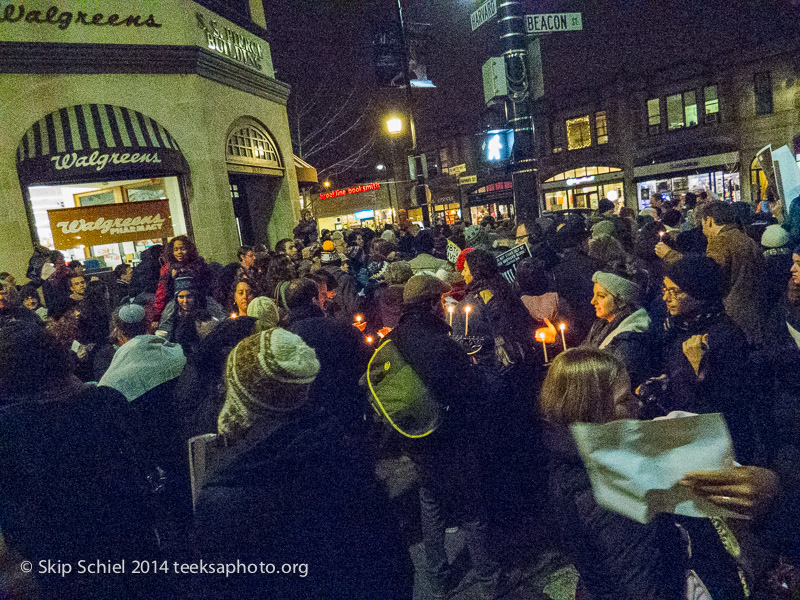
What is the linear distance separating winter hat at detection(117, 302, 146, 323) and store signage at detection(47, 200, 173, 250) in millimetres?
6348

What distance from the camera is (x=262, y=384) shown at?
1974mm

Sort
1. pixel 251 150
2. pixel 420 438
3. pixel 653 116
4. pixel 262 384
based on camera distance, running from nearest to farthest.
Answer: pixel 262 384
pixel 420 438
pixel 251 150
pixel 653 116

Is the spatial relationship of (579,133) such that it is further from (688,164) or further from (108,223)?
(108,223)

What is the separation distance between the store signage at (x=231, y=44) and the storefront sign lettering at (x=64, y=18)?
1.31 meters

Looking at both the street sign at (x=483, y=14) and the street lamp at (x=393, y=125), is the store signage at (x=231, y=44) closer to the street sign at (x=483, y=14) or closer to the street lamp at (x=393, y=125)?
the street lamp at (x=393, y=125)

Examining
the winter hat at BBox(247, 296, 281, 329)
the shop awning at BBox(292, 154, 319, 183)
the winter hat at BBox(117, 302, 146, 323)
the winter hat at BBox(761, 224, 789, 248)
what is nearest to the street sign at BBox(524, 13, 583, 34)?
the winter hat at BBox(761, 224, 789, 248)

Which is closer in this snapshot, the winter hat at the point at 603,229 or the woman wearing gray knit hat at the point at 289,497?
the woman wearing gray knit hat at the point at 289,497

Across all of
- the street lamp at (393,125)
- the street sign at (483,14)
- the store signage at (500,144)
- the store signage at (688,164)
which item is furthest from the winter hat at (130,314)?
the store signage at (688,164)

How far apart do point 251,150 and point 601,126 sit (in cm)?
2915

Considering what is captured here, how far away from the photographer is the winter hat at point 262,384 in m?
1.96

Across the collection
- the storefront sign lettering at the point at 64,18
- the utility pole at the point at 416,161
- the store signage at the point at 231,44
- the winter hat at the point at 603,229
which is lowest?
the winter hat at the point at 603,229

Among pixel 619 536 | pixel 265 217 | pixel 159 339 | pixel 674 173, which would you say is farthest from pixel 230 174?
pixel 674 173

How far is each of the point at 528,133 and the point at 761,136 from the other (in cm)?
2948

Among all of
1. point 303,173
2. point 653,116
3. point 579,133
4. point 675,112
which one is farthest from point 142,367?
point 579,133
